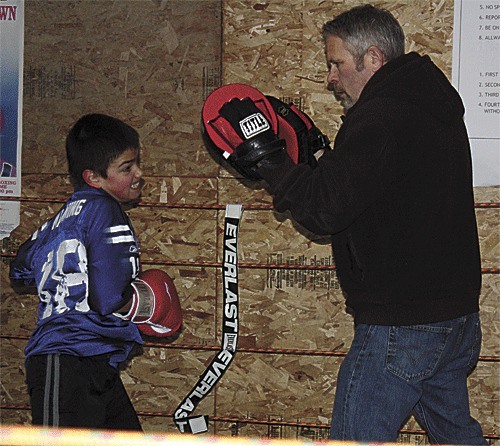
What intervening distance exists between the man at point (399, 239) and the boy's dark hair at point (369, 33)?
0.08 meters

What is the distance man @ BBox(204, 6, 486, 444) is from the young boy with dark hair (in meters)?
0.51

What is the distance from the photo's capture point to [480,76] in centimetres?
301

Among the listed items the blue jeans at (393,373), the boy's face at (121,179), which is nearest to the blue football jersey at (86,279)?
the boy's face at (121,179)

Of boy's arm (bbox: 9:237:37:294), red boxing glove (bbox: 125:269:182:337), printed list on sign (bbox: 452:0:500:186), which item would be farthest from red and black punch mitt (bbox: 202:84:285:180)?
printed list on sign (bbox: 452:0:500:186)

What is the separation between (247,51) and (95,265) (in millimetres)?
1092

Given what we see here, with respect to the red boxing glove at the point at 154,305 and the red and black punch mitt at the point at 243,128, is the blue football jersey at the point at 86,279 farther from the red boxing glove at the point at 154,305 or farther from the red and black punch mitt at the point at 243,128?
the red and black punch mitt at the point at 243,128

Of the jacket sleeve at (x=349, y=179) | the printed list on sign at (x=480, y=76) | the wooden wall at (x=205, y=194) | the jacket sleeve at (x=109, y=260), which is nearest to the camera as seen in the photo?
the jacket sleeve at (x=349, y=179)

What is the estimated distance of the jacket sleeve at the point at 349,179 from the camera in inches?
82.1

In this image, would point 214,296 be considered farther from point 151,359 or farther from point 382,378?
point 382,378

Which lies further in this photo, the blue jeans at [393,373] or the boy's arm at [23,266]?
the boy's arm at [23,266]

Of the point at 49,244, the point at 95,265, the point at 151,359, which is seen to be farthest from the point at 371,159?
the point at 151,359

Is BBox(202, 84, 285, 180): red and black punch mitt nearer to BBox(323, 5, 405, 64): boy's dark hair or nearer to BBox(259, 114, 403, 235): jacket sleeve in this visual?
BBox(259, 114, 403, 235): jacket sleeve

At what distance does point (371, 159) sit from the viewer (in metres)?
2.09

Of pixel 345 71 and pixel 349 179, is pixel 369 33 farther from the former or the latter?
pixel 349 179
